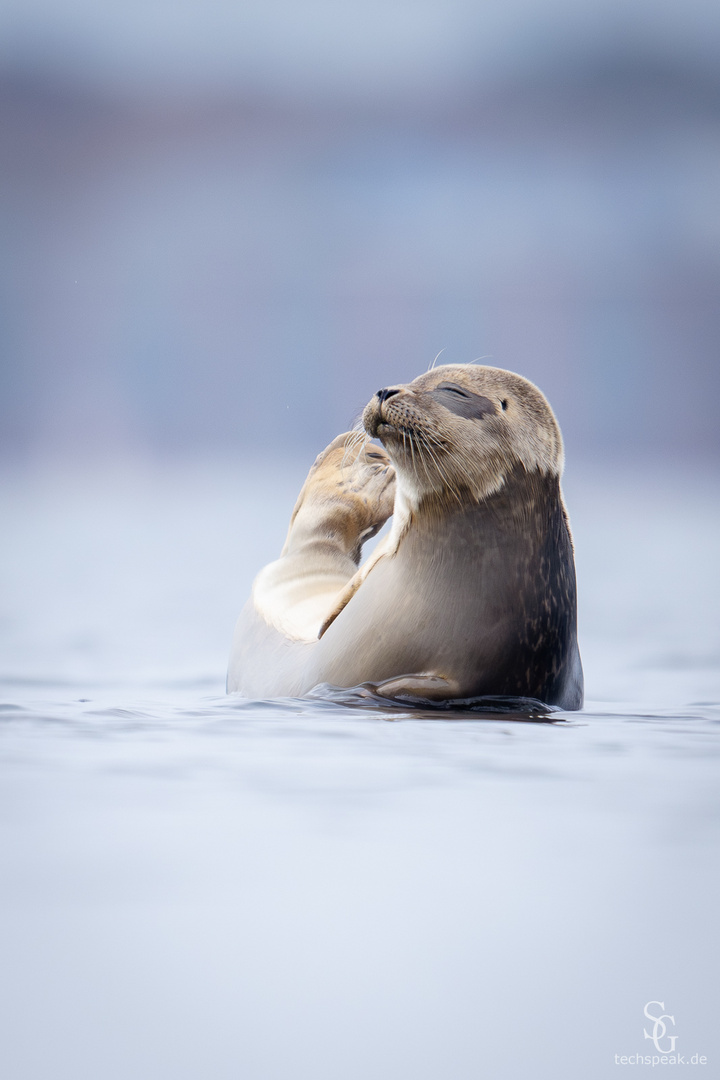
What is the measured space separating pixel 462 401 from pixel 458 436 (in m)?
0.13

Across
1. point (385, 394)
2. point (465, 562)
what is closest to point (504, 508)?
point (465, 562)

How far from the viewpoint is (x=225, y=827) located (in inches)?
76.7

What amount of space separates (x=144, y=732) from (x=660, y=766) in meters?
1.10

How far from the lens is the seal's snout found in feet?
10.7

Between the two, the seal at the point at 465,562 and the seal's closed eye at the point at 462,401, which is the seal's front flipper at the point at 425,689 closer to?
the seal at the point at 465,562

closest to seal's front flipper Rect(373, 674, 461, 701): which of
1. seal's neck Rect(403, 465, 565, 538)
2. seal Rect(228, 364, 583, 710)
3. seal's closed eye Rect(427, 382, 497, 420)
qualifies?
seal Rect(228, 364, 583, 710)

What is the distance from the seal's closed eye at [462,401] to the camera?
10.8 feet

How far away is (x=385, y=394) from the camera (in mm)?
3258

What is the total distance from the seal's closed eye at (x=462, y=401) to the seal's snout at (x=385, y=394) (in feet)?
0.37

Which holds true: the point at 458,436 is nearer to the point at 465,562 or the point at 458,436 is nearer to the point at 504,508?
the point at 504,508

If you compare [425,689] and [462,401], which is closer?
[425,689]

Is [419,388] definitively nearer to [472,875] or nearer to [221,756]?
[221,756]

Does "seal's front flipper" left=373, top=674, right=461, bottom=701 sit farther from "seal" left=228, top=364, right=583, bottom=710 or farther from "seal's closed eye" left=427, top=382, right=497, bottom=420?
"seal's closed eye" left=427, top=382, right=497, bottom=420

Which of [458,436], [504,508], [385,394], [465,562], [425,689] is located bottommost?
[425,689]
